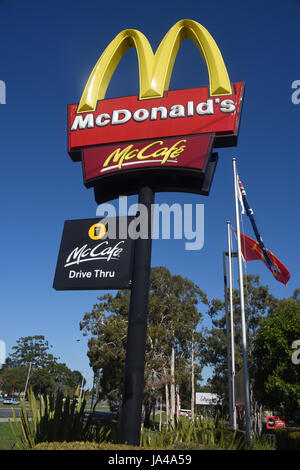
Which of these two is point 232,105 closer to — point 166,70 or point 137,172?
point 166,70

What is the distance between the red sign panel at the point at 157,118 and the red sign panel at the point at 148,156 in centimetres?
23

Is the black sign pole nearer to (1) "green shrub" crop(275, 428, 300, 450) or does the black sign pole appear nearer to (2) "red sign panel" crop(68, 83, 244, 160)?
(2) "red sign panel" crop(68, 83, 244, 160)

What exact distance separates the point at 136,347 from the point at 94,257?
7.24 ft

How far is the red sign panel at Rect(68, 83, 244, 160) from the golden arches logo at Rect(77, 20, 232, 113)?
0.92 ft

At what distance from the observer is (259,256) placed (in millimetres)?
17125

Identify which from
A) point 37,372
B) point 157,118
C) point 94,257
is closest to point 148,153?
point 157,118

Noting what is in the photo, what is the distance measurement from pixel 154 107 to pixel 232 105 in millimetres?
2128

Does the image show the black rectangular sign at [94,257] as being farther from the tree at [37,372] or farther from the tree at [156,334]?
the tree at [37,372]

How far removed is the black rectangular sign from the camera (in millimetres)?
7793

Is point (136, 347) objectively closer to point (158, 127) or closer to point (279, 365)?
point (158, 127)

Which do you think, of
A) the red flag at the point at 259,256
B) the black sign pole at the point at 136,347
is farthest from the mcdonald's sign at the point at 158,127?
the red flag at the point at 259,256

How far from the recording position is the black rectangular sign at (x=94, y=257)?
7.79 meters
